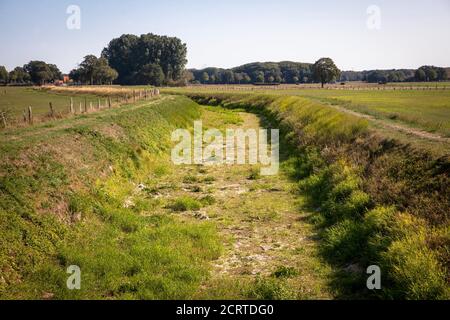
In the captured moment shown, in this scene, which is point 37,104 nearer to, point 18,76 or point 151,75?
point 151,75

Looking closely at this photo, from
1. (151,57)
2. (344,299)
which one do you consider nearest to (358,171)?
(344,299)

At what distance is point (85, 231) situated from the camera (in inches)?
482

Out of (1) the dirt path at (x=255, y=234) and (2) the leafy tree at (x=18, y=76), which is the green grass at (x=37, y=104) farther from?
(2) the leafy tree at (x=18, y=76)

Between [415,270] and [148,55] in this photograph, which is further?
[148,55]

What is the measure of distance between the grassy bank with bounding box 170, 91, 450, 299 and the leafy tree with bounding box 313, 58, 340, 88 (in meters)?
126

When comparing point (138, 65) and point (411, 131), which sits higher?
point (138, 65)

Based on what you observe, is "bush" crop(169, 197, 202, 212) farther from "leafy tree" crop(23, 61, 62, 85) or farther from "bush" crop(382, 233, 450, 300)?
"leafy tree" crop(23, 61, 62, 85)

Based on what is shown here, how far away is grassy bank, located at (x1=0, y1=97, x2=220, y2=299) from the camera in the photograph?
941 centimetres

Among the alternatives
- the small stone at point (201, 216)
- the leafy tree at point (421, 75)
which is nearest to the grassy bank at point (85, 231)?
the small stone at point (201, 216)

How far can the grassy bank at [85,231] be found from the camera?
9.41m

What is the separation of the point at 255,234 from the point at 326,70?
137 meters

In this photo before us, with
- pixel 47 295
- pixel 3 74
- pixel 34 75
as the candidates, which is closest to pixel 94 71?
pixel 34 75

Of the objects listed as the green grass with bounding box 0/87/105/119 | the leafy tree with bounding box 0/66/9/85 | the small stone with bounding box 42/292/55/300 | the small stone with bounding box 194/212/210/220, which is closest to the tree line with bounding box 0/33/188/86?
the leafy tree with bounding box 0/66/9/85

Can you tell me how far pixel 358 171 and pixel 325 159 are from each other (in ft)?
14.2
